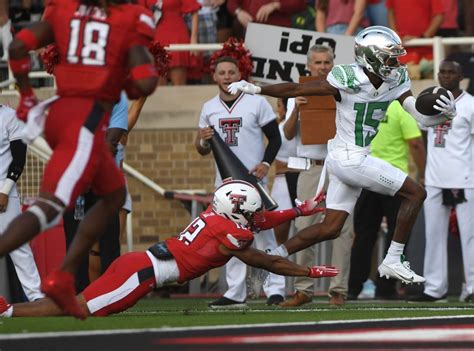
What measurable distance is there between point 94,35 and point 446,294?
21.0 ft

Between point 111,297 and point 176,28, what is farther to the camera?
point 176,28

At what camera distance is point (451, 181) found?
13000mm

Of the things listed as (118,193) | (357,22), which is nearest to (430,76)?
(357,22)

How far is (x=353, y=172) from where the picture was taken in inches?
435

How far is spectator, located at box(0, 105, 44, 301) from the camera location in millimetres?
11430

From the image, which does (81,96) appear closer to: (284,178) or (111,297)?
(111,297)

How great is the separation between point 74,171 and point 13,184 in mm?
3556

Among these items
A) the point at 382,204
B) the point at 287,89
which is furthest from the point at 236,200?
→ the point at 382,204

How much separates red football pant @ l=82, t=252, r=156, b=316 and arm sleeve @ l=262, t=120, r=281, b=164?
2.78m

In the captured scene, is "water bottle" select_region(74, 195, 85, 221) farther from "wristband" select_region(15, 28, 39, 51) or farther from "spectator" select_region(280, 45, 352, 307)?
"wristband" select_region(15, 28, 39, 51)

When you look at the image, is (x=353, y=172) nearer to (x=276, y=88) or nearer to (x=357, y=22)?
(x=276, y=88)

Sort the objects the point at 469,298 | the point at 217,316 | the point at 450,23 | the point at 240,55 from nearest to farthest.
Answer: the point at 217,316, the point at 469,298, the point at 240,55, the point at 450,23

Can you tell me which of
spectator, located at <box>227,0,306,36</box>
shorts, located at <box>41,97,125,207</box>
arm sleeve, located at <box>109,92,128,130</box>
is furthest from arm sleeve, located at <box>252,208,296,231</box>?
spectator, located at <box>227,0,306,36</box>

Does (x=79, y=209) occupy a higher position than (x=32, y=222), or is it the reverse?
(x=32, y=222)
